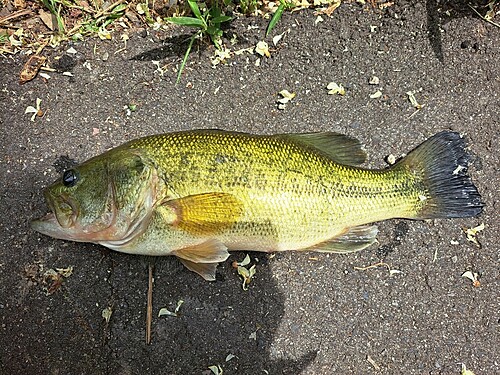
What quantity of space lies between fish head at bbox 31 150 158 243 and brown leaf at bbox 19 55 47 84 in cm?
105

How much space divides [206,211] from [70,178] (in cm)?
73

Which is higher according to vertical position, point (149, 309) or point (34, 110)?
point (34, 110)

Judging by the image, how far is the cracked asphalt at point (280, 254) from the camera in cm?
290

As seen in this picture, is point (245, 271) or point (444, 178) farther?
point (245, 271)

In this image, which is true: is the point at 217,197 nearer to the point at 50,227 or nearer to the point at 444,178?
the point at 50,227

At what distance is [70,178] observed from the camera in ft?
8.27

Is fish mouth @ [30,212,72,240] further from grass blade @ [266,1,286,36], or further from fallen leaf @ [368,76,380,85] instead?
fallen leaf @ [368,76,380,85]

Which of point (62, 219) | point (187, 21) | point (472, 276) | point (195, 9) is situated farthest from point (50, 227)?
point (472, 276)

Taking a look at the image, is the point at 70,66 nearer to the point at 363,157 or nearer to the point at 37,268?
the point at 37,268

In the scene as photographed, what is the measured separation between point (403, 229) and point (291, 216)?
0.88 metres

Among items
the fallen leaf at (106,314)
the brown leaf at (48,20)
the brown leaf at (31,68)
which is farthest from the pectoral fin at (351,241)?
the brown leaf at (48,20)

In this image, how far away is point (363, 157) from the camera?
9.21 feet

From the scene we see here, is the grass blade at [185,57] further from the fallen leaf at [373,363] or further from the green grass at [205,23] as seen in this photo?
the fallen leaf at [373,363]

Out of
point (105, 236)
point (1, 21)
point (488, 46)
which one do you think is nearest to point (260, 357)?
point (105, 236)
